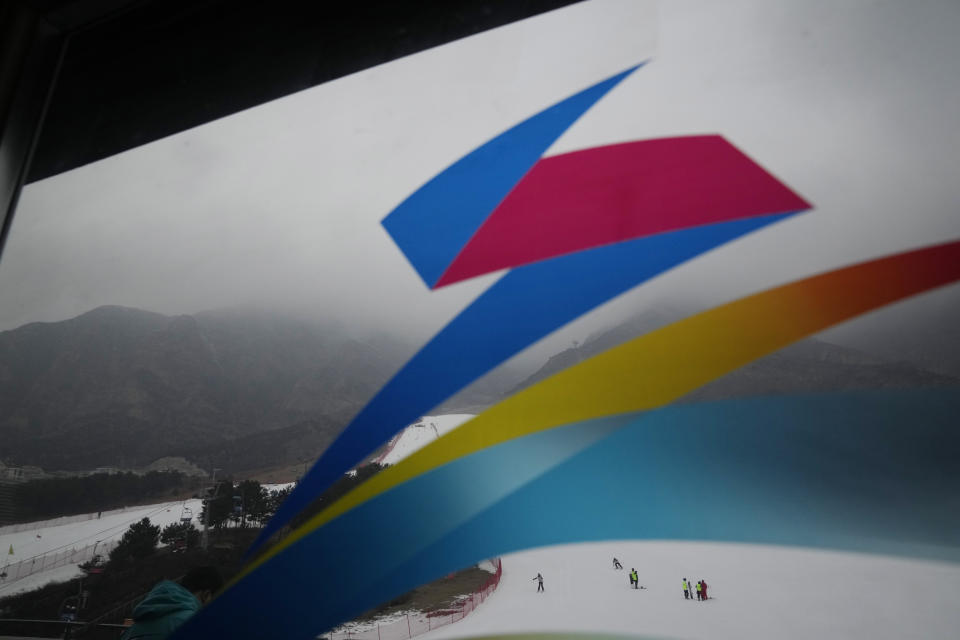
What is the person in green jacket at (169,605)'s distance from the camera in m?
1.40

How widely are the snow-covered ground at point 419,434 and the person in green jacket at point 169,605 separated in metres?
0.61

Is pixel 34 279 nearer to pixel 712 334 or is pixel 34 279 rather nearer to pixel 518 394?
pixel 518 394

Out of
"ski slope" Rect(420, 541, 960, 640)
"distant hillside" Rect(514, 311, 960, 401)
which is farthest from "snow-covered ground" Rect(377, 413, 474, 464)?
"distant hillside" Rect(514, 311, 960, 401)

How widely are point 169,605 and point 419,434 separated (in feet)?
2.73

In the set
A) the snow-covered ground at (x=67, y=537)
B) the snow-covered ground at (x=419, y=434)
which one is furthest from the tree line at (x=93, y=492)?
the snow-covered ground at (x=419, y=434)

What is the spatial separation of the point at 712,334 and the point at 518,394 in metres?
0.47

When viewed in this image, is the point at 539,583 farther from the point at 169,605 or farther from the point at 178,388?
the point at 178,388

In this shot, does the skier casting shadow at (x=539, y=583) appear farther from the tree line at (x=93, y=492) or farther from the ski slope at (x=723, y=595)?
the tree line at (x=93, y=492)

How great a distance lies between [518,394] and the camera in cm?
128

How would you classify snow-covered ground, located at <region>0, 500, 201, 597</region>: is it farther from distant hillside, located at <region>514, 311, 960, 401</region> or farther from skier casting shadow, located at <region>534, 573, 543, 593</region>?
distant hillside, located at <region>514, 311, 960, 401</region>

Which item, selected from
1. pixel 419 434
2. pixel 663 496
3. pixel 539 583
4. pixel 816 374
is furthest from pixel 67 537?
pixel 816 374

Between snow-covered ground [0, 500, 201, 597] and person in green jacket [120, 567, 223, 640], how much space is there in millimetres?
186

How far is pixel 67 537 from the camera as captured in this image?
5.40 feet

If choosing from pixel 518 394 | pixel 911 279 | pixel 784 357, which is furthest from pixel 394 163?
pixel 911 279
